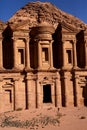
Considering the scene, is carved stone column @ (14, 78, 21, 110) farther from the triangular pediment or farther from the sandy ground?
the triangular pediment

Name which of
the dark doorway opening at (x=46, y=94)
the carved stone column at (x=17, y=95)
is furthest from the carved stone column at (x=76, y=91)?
the carved stone column at (x=17, y=95)

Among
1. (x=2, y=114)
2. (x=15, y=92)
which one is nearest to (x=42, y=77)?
(x=15, y=92)

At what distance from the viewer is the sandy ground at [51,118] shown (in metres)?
24.4

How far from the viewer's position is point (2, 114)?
3047cm

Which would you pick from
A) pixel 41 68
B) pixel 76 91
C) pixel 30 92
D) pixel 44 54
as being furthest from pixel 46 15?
pixel 30 92

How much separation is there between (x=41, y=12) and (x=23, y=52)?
752cm

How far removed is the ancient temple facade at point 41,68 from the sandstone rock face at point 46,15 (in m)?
3.45

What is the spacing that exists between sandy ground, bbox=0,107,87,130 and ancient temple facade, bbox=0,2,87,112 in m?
1.51

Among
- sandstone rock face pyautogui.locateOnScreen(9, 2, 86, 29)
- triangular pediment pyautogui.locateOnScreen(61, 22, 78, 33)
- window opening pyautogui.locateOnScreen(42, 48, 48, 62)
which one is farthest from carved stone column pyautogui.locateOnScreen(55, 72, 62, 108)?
sandstone rock face pyautogui.locateOnScreen(9, 2, 86, 29)

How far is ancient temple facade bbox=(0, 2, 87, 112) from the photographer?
32.3m

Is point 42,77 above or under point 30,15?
under

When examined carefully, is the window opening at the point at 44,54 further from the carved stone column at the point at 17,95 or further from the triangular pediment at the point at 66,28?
the carved stone column at the point at 17,95

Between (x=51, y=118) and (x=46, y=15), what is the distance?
613 inches

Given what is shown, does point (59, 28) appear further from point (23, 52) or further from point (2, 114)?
point (2, 114)
